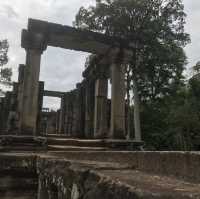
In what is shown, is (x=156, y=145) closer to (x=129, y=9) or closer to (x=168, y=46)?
(x=168, y=46)

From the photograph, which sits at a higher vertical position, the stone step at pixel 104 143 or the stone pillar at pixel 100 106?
the stone pillar at pixel 100 106

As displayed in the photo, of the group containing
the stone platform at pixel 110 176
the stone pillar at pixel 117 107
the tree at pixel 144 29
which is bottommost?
the stone platform at pixel 110 176

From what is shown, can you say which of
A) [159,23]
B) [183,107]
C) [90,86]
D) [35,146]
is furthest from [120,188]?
[183,107]

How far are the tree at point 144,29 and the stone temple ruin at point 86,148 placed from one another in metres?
5.20

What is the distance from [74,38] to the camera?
1053 cm

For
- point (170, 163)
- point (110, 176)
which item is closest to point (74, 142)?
point (170, 163)

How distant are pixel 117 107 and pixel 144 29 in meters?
10.5

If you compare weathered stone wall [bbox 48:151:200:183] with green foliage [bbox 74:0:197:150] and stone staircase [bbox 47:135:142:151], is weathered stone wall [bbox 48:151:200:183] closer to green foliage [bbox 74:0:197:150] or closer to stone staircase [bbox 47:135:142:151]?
stone staircase [bbox 47:135:142:151]

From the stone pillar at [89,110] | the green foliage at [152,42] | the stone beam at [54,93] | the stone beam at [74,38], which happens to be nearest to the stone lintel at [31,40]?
the stone beam at [74,38]

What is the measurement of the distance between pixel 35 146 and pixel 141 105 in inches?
628

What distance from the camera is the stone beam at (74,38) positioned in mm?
9594

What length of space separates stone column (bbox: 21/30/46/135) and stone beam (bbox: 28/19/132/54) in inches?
12.0

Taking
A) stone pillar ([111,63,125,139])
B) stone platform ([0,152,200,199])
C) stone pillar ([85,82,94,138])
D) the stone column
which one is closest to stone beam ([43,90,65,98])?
stone pillar ([85,82,94,138])

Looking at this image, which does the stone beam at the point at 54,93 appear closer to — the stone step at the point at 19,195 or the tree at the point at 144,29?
the tree at the point at 144,29
